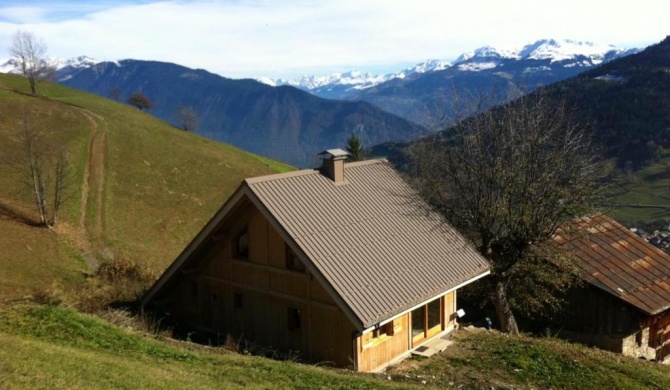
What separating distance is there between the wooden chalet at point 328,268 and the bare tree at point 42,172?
2195cm

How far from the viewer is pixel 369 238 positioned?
20859 mm

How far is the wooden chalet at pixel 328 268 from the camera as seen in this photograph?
18.8 meters

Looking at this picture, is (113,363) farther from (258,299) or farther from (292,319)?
(258,299)

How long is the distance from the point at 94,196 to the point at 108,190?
2584 millimetres

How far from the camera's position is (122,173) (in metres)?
59.8

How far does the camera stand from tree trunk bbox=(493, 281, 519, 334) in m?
25.2

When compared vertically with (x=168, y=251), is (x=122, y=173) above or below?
above

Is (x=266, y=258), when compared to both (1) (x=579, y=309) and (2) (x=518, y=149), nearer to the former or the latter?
(2) (x=518, y=149)

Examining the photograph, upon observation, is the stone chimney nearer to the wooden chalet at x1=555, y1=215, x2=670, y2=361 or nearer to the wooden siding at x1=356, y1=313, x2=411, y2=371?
the wooden siding at x1=356, y1=313, x2=411, y2=371

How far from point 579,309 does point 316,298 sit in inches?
557

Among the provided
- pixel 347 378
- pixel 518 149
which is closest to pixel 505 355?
pixel 347 378

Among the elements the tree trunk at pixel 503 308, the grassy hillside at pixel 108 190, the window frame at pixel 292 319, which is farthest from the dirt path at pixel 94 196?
the tree trunk at pixel 503 308

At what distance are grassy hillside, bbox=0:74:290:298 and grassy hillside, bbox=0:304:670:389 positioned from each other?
1694 cm

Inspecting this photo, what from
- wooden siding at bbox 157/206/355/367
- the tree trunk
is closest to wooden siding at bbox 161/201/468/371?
wooden siding at bbox 157/206/355/367
